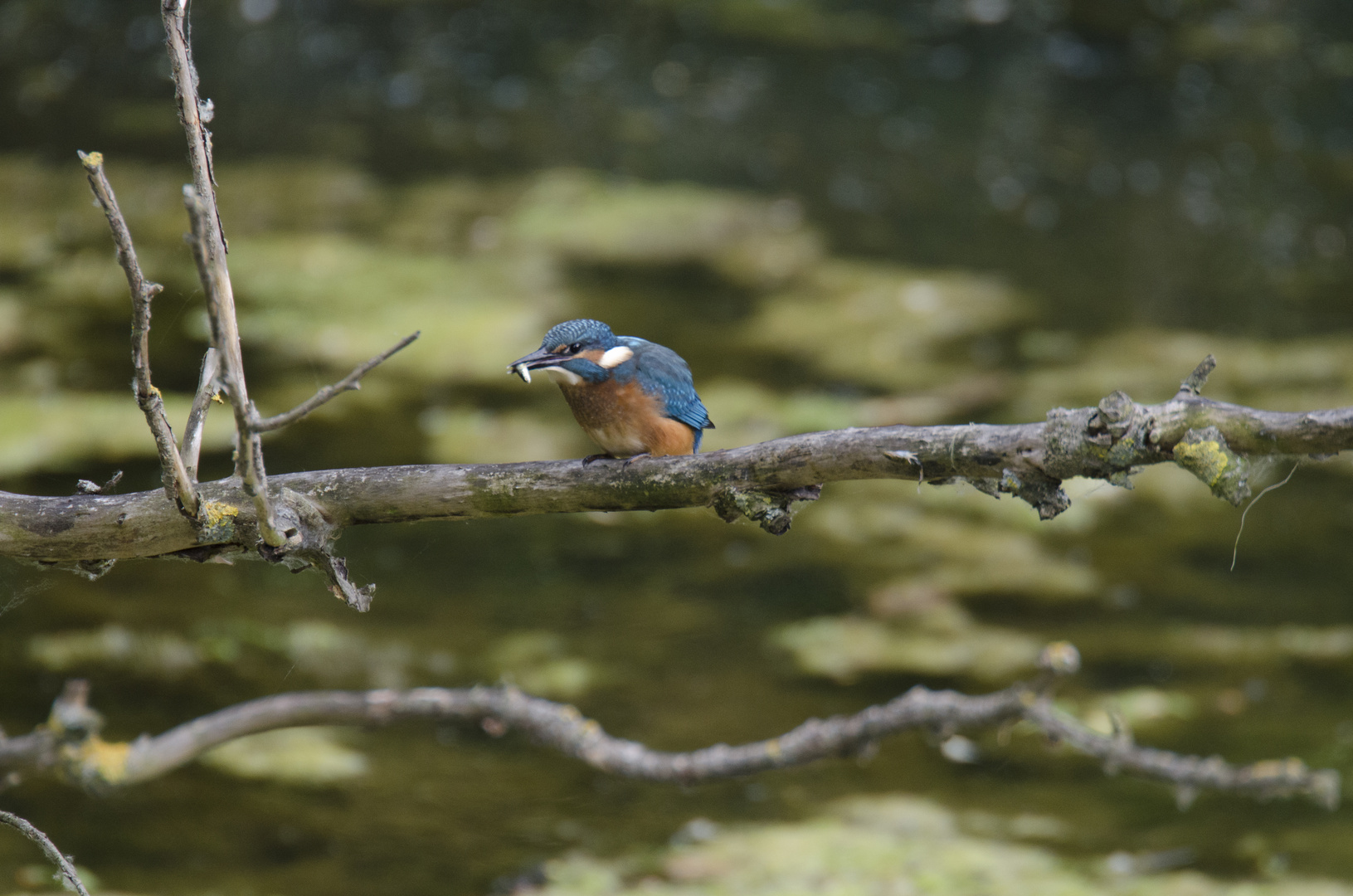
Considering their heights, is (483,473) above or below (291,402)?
Answer: below

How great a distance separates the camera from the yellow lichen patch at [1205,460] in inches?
69.5

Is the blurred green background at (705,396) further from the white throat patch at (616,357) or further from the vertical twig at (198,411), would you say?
the white throat patch at (616,357)

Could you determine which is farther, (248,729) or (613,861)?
(613,861)

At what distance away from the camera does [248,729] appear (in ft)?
11.5

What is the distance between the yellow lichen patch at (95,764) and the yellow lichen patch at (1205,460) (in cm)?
301

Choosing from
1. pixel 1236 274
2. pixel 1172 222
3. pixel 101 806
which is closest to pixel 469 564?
pixel 101 806

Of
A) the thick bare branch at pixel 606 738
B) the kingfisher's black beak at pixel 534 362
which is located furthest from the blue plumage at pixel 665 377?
the thick bare branch at pixel 606 738

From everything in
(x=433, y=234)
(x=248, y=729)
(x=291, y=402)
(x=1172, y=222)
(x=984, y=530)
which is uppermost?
(x=1172, y=222)

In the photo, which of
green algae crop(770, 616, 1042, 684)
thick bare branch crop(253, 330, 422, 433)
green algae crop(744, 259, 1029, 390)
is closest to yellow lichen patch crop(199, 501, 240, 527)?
thick bare branch crop(253, 330, 422, 433)

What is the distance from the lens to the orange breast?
99.3 inches

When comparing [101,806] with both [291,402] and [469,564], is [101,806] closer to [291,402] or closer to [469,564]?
[469,564]

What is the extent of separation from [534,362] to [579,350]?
5.0 inches

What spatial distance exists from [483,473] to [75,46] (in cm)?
1408

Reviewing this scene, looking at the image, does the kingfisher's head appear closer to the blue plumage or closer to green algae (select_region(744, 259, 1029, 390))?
the blue plumage
